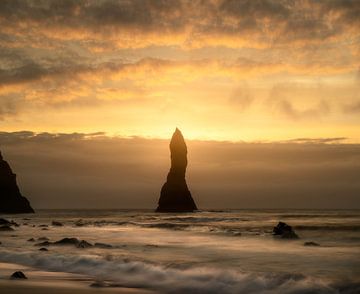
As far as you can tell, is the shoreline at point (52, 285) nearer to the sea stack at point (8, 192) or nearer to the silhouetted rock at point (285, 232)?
the silhouetted rock at point (285, 232)

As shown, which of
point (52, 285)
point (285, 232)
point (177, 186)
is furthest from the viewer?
point (177, 186)

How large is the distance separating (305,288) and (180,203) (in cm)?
13008

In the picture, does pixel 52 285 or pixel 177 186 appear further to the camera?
pixel 177 186

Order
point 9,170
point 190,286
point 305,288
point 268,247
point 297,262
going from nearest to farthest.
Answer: point 305,288 → point 190,286 → point 297,262 → point 268,247 → point 9,170

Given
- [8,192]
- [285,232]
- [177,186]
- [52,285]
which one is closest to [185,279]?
[52,285]

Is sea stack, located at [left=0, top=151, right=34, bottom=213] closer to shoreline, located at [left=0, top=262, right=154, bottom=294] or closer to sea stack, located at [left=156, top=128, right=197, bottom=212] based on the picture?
sea stack, located at [left=156, top=128, right=197, bottom=212]

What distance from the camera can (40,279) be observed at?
1642cm

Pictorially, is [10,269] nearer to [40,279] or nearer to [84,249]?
[40,279]

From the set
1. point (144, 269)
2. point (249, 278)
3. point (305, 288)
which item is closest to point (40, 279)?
point (144, 269)

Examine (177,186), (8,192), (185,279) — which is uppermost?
(177,186)

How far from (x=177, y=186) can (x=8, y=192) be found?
49.8m

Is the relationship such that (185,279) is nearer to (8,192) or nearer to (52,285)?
(52,285)

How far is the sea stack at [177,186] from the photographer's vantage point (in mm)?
143625

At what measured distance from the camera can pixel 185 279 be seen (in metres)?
16.6
